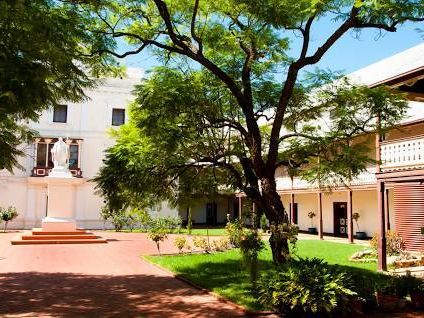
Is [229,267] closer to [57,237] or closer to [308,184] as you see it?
[57,237]

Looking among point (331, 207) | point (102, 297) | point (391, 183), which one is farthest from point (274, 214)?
point (331, 207)

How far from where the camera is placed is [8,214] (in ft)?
104

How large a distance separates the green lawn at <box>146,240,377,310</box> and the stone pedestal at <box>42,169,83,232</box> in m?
8.05

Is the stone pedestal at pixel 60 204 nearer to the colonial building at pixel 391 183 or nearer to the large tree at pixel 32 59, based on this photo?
the colonial building at pixel 391 183

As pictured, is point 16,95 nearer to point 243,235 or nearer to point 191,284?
point 243,235

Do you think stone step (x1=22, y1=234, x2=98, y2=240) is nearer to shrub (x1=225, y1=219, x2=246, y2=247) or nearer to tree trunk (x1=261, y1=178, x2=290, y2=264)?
shrub (x1=225, y1=219, x2=246, y2=247)

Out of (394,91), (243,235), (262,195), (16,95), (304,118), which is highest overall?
(394,91)

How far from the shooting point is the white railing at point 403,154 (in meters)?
13.6

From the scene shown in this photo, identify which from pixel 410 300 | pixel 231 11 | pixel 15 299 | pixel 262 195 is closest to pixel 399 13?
pixel 231 11

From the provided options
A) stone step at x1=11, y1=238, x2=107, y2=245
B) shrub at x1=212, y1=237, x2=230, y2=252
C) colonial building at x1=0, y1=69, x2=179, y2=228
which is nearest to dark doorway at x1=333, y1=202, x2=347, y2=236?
shrub at x1=212, y1=237, x2=230, y2=252

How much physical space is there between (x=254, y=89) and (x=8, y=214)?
24.4 meters

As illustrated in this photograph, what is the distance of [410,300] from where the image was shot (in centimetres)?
948

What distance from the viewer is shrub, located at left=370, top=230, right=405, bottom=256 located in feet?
57.8

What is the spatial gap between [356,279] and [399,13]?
5.45m
